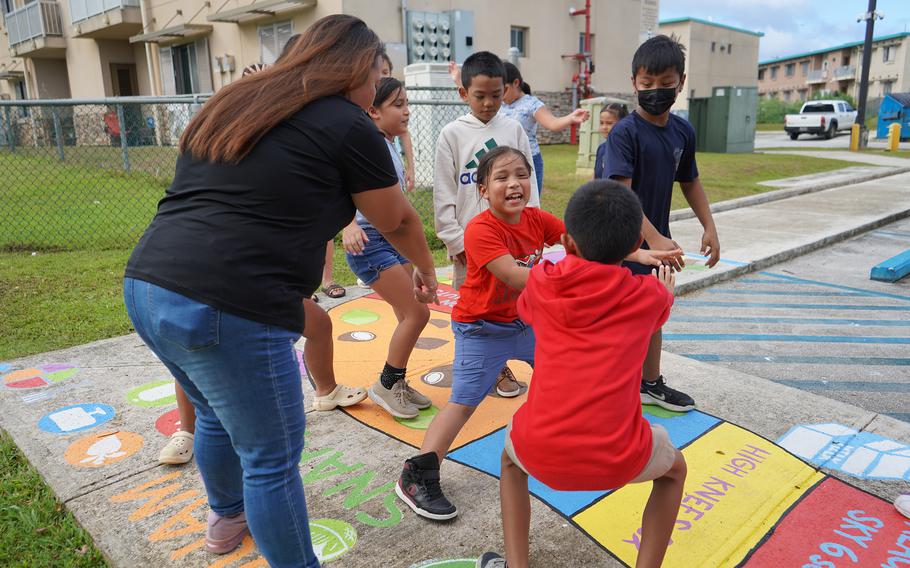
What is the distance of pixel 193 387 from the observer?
2016 mm

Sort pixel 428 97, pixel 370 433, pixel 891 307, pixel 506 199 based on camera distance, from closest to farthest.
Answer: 1. pixel 506 199
2. pixel 370 433
3. pixel 891 307
4. pixel 428 97

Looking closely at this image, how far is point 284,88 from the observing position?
179 cm

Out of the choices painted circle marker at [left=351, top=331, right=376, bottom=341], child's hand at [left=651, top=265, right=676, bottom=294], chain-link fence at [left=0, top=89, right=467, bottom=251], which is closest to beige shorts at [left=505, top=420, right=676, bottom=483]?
child's hand at [left=651, top=265, right=676, bottom=294]

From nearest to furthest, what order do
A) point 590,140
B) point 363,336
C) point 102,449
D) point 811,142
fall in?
point 102,449
point 363,336
point 590,140
point 811,142

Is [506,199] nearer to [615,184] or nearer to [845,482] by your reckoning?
[615,184]

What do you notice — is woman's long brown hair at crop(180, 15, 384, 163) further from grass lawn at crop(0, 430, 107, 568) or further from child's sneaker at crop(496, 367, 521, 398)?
child's sneaker at crop(496, 367, 521, 398)

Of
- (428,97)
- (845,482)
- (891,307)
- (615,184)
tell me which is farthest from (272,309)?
(428,97)

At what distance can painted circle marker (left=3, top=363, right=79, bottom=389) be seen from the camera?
3.88m

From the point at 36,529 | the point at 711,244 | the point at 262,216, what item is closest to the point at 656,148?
the point at 711,244

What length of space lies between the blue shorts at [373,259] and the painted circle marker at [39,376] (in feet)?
6.78

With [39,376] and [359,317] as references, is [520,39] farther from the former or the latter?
[39,376]

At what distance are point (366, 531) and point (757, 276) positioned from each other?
581 centimetres

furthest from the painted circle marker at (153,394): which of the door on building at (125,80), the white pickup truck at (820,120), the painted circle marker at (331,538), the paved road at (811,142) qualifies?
the white pickup truck at (820,120)

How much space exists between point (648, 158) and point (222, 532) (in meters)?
2.57
